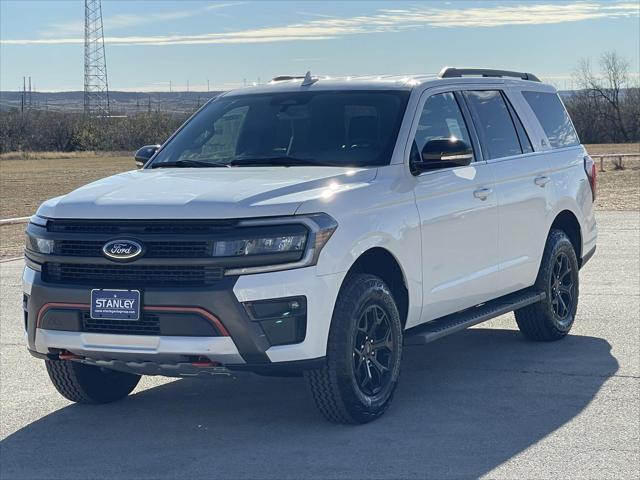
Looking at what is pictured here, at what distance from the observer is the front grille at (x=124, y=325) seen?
623cm

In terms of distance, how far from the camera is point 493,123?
8.62 meters

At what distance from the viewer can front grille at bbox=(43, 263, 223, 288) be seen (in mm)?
6154

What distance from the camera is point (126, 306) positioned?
6.27m

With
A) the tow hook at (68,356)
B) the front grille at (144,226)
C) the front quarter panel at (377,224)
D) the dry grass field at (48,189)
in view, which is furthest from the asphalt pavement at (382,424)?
the dry grass field at (48,189)

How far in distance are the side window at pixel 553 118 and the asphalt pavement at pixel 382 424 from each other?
1672 millimetres

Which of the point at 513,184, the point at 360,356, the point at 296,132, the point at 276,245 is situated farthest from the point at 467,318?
the point at 276,245

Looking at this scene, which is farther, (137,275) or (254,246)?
(137,275)

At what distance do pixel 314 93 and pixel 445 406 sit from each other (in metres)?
2.27

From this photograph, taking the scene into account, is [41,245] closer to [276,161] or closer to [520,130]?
[276,161]

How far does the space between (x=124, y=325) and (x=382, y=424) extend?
1.59 meters

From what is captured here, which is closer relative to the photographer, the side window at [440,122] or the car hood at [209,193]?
the car hood at [209,193]

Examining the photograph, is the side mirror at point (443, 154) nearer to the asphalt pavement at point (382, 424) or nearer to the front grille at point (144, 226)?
the asphalt pavement at point (382, 424)

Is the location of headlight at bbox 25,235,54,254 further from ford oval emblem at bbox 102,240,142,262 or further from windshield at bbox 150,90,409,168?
windshield at bbox 150,90,409,168

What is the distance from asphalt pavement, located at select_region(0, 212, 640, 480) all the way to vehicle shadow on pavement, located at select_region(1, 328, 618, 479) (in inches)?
0.5
